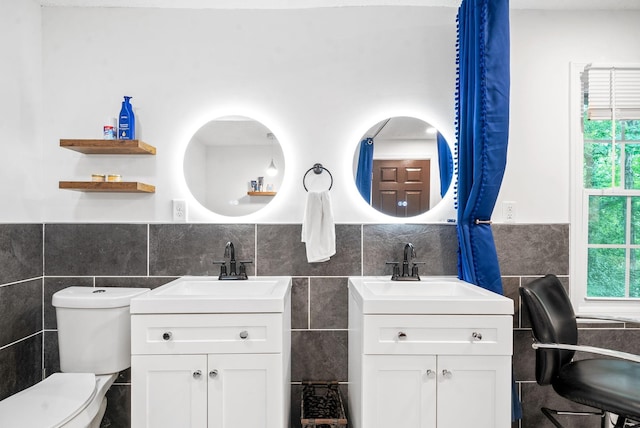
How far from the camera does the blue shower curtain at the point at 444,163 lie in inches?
84.4

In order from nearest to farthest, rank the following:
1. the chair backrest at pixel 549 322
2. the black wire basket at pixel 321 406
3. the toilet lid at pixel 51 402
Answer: the toilet lid at pixel 51 402
the chair backrest at pixel 549 322
the black wire basket at pixel 321 406

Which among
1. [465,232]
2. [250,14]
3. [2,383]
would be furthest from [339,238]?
[2,383]

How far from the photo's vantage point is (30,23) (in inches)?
79.7

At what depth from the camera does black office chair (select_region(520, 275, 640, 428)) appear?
58.3 inches

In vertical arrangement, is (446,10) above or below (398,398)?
above

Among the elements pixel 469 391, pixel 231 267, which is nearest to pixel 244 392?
pixel 231 267

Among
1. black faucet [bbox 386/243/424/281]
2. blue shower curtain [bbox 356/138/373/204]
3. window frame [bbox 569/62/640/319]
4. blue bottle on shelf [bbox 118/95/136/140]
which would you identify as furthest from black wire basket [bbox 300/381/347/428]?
blue bottle on shelf [bbox 118/95/136/140]

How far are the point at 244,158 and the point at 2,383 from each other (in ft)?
5.43

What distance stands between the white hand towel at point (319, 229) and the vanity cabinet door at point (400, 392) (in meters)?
0.66

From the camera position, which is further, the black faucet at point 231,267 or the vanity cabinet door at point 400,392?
the black faucet at point 231,267

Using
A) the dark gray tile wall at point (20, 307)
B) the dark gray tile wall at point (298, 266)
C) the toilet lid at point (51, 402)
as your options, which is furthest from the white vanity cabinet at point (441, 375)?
the dark gray tile wall at point (20, 307)

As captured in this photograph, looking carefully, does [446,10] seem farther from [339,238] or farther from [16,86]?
[16,86]

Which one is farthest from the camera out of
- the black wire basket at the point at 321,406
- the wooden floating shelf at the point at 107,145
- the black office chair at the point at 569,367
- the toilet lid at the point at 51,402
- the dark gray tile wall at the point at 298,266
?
the dark gray tile wall at the point at 298,266

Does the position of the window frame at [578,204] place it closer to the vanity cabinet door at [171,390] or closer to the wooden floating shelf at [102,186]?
the vanity cabinet door at [171,390]
